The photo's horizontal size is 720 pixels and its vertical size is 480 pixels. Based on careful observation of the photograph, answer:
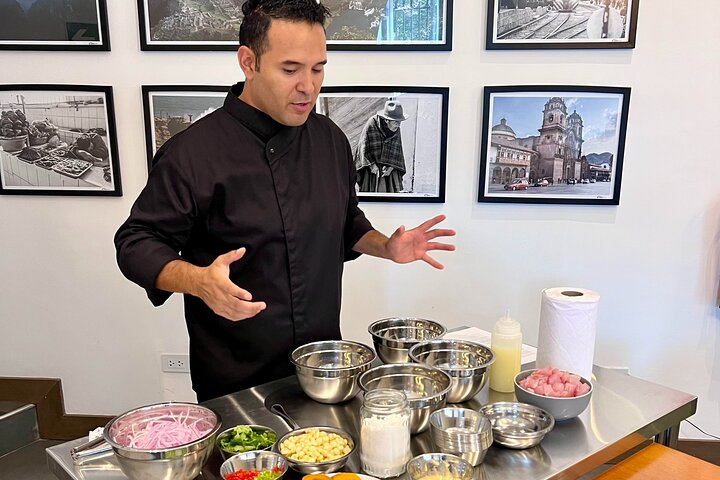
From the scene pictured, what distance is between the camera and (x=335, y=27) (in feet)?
8.27

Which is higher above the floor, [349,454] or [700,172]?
[700,172]

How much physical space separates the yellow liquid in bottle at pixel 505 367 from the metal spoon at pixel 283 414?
54 centimetres

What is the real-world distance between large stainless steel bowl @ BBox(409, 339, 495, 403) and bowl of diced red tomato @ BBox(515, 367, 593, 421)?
0.09m

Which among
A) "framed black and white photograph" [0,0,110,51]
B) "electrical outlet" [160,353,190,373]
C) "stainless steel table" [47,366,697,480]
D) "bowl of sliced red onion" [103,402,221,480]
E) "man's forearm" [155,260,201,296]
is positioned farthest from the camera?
"electrical outlet" [160,353,190,373]

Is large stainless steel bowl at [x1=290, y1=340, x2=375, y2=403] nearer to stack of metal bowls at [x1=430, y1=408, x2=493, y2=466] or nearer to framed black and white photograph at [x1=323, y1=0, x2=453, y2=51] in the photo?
stack of metal bowls at [x1=430, y1=408, x2=493, y2=466]

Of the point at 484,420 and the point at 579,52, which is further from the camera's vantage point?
the point at 579,52

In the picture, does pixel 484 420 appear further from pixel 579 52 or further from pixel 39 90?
pixel 39 90

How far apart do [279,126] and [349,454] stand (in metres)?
0.89

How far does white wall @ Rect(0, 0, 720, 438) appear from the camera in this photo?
2496 mm

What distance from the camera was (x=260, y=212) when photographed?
1.58 meters

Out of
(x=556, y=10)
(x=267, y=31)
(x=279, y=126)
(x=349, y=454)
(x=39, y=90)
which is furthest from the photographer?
(x=39, y=90)

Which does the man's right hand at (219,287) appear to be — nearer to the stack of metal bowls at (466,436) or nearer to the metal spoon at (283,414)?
the metal spoon at (283,414)

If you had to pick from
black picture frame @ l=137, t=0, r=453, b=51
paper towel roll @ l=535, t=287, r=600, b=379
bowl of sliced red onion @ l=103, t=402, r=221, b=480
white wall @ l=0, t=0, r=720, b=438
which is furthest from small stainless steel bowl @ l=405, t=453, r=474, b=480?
black picture frame @ l=137, t=0, r=453, b=51

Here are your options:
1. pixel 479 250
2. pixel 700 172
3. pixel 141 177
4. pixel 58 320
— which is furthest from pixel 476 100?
pixel 58 320
